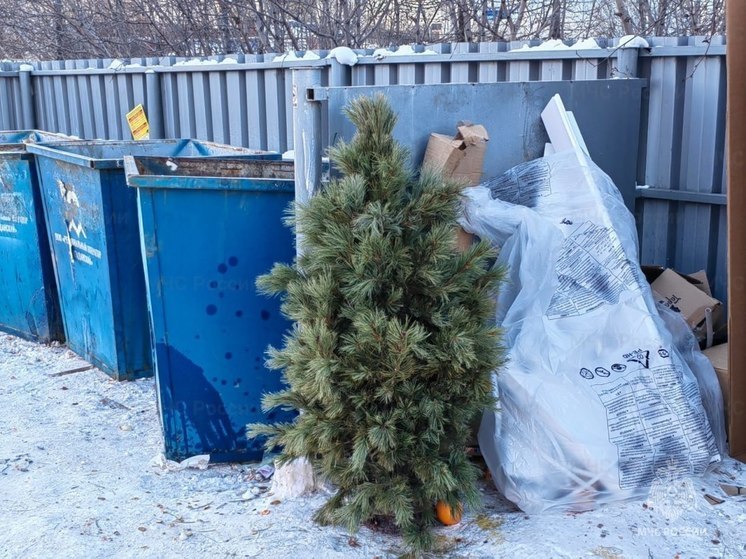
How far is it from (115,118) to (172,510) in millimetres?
5451

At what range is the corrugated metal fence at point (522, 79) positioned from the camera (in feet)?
14.0

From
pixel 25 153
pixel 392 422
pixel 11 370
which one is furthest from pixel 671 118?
pixel 11 370

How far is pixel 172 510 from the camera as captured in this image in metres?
3.39

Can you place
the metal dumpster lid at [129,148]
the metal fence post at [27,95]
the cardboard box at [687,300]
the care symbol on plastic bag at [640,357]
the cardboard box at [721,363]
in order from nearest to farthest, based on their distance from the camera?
the care symbol on plastic bag at [640,357] < the cardboard box at [721,363] < the cardboard box at [687,300] < the metal dumpster lid at [129,148] < the metal fence post at [27,95]

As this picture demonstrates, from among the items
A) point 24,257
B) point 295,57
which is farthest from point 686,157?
point 24,257

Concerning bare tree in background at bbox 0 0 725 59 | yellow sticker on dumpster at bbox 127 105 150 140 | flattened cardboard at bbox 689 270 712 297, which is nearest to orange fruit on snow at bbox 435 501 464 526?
flattened cardboard at bbox 689 270 712 297

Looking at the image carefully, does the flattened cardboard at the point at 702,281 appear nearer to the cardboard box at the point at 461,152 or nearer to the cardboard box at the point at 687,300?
the cardboard box at the point at 687,300

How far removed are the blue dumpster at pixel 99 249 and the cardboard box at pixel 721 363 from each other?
2.44m

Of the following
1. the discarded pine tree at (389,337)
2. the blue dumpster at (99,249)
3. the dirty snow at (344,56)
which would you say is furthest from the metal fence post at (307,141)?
the dirty snow at (344,56)

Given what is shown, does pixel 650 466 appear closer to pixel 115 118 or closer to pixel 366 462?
pixel 366 462

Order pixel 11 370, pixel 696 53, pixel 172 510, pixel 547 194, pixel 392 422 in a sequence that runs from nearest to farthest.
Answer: pixel 392 422 → pixel 172 510 → pixel 547 194 → pixel 696 53 → pixel 11 370

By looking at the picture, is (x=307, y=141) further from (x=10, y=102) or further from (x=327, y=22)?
(x=10, y=102)

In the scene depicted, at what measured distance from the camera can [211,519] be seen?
3297 millimetres

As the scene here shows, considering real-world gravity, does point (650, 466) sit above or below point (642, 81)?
below
